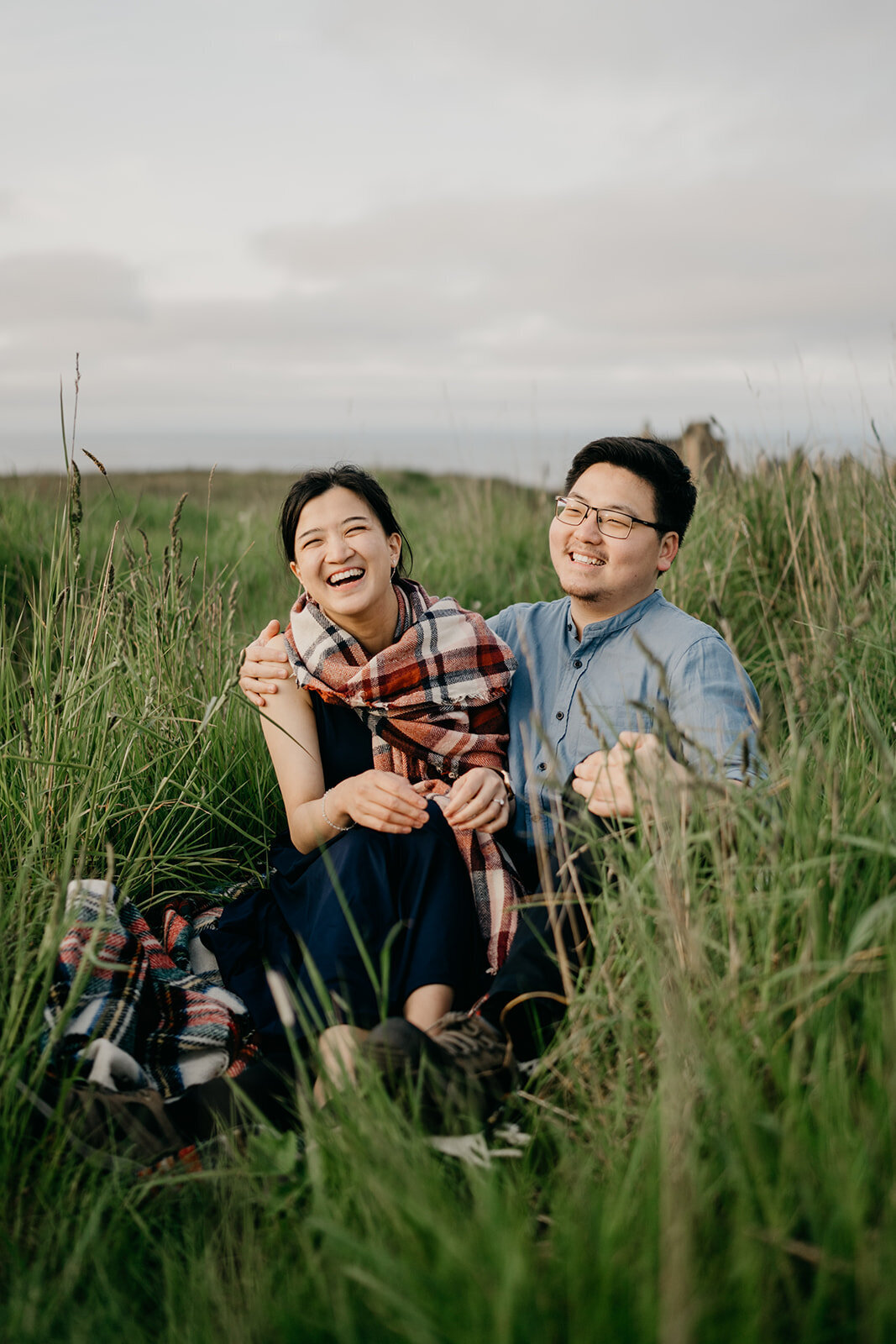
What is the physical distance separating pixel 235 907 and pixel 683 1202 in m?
1.56

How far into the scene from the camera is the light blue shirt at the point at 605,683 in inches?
91.1

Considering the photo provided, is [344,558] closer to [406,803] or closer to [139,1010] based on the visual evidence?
[406,803]

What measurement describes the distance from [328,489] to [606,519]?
74cm

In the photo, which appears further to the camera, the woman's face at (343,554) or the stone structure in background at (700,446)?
the stone structure in background at (700,446)

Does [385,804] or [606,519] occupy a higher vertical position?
[606,519]

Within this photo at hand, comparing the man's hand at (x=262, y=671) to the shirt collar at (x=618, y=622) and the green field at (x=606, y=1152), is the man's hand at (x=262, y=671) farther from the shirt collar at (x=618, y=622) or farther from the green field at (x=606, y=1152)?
the shirt collar at (x=618, y=622)

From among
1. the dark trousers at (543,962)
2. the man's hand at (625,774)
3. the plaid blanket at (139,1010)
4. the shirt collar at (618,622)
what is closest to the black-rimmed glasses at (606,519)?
the shirt collar at (618,622)

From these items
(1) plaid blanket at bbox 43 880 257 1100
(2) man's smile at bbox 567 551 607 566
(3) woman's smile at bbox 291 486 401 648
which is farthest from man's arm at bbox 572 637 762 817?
(1) plaid blanket at bbox 43 880 257 1100

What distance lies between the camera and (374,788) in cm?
212

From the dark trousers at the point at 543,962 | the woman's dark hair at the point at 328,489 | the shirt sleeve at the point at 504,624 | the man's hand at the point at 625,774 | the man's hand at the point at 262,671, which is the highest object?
the woman's dark hair at the point at 328,489

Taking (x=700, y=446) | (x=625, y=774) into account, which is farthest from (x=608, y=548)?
(x=700, y=446)

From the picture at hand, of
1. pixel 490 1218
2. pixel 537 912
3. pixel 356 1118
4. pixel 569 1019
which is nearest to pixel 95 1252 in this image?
pixel 356 1118

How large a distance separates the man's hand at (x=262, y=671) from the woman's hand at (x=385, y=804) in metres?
0.45

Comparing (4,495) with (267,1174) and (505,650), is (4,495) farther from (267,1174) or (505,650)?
(267,1174)
